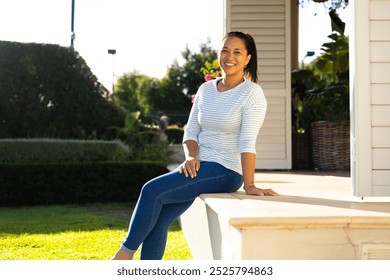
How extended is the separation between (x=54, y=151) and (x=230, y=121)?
699cm

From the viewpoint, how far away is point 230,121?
10.0 ft

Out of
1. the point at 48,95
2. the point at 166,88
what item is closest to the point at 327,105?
the point at 48,95

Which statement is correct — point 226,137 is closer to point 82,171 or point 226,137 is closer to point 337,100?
point 337,100

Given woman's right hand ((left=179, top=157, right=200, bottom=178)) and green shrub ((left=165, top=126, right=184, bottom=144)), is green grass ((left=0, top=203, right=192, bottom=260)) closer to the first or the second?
woman's right hand ((left=179, top=157, right=200, bottom=178))

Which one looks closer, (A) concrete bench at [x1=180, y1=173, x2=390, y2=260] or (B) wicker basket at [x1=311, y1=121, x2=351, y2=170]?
(A) concrete bench at [x1=180, y1=173, x2=390, y2=260]

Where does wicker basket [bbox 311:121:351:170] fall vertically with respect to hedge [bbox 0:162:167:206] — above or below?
above

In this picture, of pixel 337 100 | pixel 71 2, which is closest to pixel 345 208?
pixel 337 100

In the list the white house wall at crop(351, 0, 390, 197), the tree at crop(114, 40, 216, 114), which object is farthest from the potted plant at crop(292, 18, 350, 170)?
the tree at crop(114, 40, 216, 114)

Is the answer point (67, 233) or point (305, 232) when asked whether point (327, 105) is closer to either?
point (67, 233)

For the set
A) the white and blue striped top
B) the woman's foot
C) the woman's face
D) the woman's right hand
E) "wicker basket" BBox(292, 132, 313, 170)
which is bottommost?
the woman's foot

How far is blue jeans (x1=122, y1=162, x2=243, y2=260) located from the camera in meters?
2.76

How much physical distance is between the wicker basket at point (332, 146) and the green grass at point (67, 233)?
6.62ft

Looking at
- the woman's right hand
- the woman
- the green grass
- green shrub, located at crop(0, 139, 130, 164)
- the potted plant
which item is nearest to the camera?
the woman

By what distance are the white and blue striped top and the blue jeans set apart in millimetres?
77
